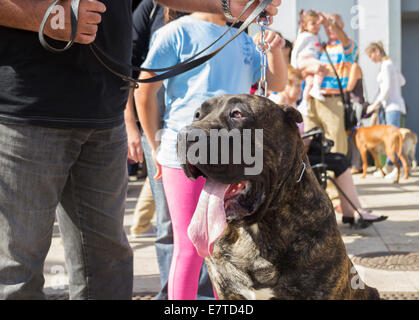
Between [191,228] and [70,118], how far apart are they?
0.66 m

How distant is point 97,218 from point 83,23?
0.87 m

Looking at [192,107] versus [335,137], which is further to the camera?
[335,137]

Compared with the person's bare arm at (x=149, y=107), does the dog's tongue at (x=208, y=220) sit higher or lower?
lower

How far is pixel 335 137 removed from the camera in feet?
22.4

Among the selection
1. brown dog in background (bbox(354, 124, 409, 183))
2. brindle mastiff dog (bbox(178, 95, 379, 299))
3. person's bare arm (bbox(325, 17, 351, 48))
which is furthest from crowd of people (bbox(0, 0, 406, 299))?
brown dog in background (bbox(354, 124, 409, 183))

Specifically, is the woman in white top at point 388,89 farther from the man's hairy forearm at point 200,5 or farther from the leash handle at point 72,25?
the leash handle at point 72,25

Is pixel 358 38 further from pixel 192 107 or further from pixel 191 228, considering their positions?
pixel 191 228

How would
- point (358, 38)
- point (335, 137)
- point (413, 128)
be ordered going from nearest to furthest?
1. point (335, 137)
2. point (358, 38)
3. point (413, 128)

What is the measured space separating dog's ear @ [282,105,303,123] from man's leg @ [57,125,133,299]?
0.76m

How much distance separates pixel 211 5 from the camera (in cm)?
249

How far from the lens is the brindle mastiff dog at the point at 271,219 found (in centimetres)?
209

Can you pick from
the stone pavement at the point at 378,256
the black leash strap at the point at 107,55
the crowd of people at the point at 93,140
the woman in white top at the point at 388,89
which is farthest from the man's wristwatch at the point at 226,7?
the woman in white top at the point at 388,89

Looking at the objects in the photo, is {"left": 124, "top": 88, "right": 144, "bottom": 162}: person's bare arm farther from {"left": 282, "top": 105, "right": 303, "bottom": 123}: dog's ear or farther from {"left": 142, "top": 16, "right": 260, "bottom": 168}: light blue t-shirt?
{"left": 282, "top": 105, "right": 303, "bottom": 123}: dog's ear
